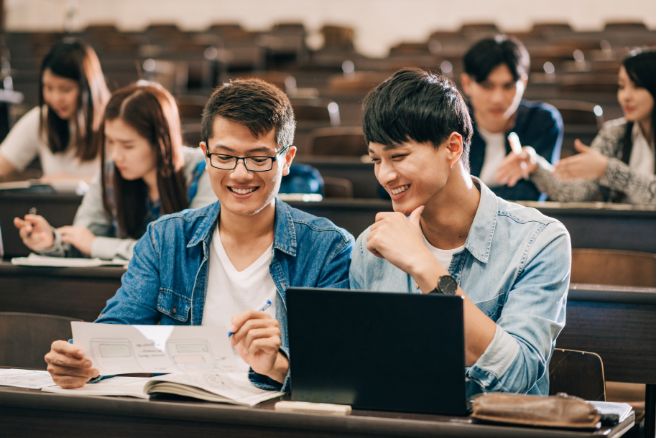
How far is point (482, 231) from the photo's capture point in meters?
1.70

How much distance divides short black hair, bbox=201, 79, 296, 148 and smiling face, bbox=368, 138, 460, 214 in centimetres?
27

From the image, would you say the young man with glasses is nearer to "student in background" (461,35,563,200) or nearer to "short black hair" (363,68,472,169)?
"short black hair" (363,68,472,169)

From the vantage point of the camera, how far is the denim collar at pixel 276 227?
187cm

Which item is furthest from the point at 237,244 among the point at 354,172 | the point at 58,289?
the point at 354,172

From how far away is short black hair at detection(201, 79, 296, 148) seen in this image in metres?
1.84

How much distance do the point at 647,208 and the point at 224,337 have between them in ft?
5.77

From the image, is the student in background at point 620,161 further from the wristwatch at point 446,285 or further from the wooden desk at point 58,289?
the wristwatch at point 446,285

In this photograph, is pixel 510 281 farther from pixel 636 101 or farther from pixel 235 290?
pixel 636 101

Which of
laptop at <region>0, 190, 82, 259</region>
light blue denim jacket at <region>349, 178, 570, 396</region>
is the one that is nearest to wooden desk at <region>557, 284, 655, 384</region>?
light blue denim jacket at <region>349, 178, 570, 396</region>

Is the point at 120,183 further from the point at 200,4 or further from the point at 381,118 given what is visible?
the point at 200,4

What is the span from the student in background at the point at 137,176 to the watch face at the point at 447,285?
1212 millimetres

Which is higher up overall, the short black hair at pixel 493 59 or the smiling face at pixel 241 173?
the short black hair at pixel 493 59

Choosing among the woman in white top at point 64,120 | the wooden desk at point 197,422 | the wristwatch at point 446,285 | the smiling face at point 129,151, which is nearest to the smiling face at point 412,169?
the wristwatch at point 446,285

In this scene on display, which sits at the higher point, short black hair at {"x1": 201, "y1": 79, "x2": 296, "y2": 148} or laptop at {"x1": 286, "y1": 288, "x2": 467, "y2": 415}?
short black hair at {"x1": 201, "y1": 79, "x2": 296, "y2": 148}
